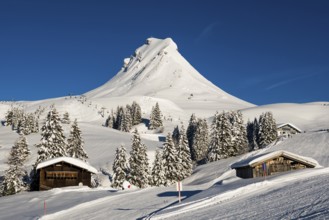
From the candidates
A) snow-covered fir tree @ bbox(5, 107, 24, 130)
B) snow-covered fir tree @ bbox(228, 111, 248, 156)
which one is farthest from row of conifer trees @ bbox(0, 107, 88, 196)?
snow-covered fir tree @ bbox(5, 107, 24, 130)

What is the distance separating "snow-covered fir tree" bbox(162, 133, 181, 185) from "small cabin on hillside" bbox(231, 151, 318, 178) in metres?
23.3

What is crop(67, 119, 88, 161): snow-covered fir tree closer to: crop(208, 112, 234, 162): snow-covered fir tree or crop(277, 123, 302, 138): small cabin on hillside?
crop(208, 112, 234, 162): snow-covered fir tree

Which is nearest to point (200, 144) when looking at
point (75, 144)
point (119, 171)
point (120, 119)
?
point (75, 144)

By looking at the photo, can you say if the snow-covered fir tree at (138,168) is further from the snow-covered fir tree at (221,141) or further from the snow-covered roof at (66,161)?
the snow-covered fir tree at (221,141)

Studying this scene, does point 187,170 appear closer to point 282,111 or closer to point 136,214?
point 136,214

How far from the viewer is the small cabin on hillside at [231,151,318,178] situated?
3952 centimetres

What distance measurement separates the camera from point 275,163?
40594 millimetres

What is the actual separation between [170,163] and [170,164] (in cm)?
23

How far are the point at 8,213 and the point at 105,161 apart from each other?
162 feet

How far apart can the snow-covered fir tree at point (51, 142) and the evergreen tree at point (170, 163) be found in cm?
1710

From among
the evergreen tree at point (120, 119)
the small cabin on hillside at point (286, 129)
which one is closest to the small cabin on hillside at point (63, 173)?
the small cabin on hillside at point (286, 129)

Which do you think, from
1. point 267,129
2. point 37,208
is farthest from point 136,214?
point 267,129

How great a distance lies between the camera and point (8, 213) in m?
28.2

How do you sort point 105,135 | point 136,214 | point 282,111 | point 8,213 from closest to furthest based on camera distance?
point 136,214 → point 8,213 → point 105,135 → point 282,111
